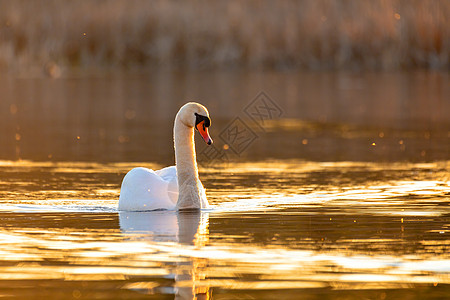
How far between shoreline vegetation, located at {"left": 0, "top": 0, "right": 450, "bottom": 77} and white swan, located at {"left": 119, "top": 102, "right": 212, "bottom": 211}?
24821mm

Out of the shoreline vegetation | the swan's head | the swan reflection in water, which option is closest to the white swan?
the swan's head

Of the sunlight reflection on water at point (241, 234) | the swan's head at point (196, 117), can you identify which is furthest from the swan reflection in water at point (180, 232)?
the swan's head at point (196, 117)

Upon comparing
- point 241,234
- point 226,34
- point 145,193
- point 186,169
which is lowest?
point 241,234

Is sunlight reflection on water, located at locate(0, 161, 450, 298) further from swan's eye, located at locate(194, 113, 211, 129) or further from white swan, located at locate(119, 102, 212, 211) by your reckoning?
swan's eye, located at locate(194, 113, 211, 129)

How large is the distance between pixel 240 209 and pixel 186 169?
2.08 feet

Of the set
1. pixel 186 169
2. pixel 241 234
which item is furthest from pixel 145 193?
pixel 241 234

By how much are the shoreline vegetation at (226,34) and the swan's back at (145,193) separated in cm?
2490

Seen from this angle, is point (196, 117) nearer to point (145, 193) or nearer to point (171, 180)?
point (171, 180)

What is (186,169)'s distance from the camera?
32.8ft

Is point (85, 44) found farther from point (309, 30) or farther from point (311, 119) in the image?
point (311, 119)

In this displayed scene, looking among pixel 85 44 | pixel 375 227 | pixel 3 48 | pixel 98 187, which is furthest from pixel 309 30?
pixel 375 227

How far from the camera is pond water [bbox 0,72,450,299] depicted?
6.71 meters

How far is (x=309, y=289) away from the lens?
6434 millimetres

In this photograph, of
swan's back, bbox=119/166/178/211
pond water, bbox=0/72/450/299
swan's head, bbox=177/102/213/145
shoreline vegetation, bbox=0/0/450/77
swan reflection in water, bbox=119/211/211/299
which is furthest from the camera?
shoreline vegetation, bbox=0/0/450/77
